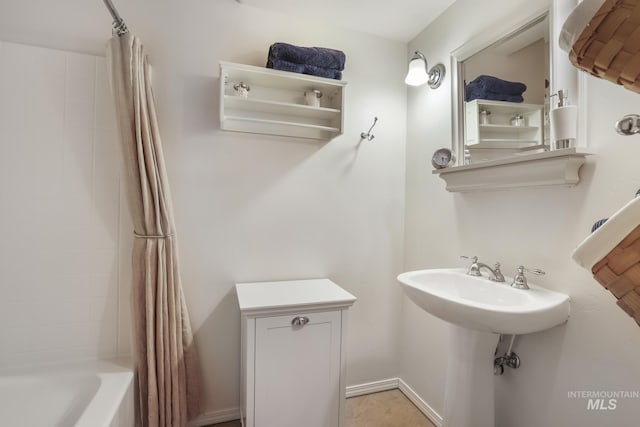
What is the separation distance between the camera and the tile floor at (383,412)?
1.78 metres

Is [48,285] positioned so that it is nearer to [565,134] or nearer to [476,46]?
[565,134]

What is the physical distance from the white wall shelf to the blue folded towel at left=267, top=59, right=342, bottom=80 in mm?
826

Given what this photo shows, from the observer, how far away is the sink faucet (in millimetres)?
1371

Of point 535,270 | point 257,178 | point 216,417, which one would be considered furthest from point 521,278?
point 216,417

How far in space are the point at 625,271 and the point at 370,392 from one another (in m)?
2.10

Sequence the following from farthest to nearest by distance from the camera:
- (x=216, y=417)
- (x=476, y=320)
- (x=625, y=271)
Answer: (x=216, y=417) → (x=476, y=320) → (x=625, y=271)

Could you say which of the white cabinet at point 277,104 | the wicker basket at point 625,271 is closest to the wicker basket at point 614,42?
the wicker basket at point 625,271

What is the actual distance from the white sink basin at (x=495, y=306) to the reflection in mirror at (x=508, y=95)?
60 cm

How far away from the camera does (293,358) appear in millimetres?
1469

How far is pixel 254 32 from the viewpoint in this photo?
5.91 feet

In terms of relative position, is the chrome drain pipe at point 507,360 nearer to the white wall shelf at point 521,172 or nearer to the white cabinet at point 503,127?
the white wall shelf at point 521,172

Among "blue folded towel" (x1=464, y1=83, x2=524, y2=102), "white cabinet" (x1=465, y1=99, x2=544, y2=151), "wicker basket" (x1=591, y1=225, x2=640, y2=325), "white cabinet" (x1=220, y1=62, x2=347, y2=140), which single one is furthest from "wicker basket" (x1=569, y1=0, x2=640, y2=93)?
"white cabinet" (x1=220, y1=62, x2=347, y2=140)

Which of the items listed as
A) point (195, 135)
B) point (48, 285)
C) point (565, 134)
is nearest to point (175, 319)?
point (48, 285)

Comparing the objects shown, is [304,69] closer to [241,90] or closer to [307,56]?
[307,56]
